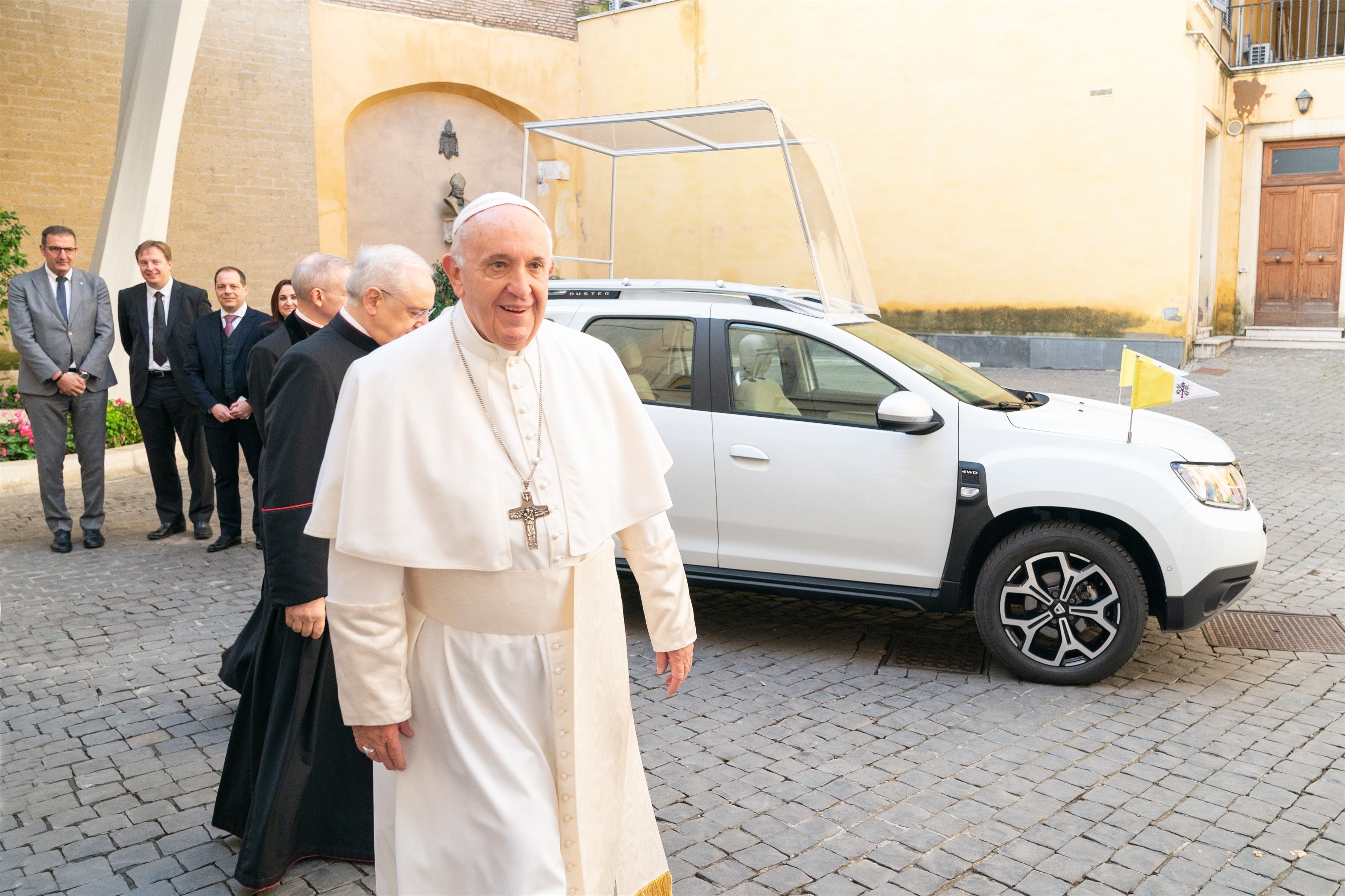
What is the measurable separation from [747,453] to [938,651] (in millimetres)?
1430

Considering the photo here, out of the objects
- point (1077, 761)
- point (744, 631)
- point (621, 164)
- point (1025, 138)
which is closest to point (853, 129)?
point (1025, 138)

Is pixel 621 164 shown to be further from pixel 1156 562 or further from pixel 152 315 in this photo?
pixel 1156 562

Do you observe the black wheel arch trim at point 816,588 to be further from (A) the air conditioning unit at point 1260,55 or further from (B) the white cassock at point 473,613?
(A) the air conditioning unit at point 1260,55

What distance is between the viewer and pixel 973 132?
18.3 metres

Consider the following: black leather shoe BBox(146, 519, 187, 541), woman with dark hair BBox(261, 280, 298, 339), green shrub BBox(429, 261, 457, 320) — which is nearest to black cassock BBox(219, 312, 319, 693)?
woman with dark hair BBox(261, 280, 298, 339)

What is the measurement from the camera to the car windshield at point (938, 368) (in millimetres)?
5605

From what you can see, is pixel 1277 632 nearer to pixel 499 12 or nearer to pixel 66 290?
pixel 66 290

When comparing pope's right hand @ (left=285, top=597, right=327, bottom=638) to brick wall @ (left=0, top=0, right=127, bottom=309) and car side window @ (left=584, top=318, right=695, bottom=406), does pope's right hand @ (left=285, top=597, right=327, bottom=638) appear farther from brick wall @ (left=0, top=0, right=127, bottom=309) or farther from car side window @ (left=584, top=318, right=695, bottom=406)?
brick wall @ (left=0, top=0, right=127, bottom=309)

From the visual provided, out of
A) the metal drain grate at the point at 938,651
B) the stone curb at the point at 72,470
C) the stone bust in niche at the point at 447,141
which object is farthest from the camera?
the stone bust in niche at the point at 447,141

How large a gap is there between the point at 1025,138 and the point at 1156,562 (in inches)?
563

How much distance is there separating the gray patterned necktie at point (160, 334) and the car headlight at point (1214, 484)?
700 cm

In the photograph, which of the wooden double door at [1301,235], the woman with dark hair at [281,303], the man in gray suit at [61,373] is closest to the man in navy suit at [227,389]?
the woman with dark hair at [281,303]

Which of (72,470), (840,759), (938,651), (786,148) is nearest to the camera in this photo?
(840,759)

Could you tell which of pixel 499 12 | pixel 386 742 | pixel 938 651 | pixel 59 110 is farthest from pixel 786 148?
pixel 499 12
